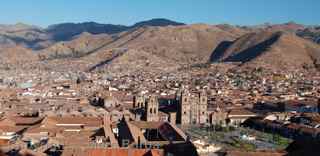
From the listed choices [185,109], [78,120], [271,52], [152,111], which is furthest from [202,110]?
[271,52]

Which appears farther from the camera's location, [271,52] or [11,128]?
[271,52]

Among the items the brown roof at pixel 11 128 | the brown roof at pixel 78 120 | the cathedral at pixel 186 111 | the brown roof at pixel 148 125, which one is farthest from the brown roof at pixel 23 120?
the cathedral at pixel 186 111

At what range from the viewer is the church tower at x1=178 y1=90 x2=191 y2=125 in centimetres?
5216

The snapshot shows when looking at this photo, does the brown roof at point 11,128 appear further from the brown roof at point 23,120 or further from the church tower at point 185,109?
the church tower at point 185,109

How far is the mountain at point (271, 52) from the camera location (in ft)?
438

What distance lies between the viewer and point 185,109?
2063 inches

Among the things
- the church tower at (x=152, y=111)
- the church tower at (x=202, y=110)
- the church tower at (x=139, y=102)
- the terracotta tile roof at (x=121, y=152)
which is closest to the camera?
the terracotta tile roof at (x=121, y=152)

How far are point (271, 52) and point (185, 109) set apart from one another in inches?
3624

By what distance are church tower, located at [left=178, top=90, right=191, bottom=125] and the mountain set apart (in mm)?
77724

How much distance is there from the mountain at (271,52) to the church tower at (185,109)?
255 feet

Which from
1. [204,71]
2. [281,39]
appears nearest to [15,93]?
[204,71]

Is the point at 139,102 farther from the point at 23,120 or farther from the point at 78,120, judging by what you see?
the point at 23,120

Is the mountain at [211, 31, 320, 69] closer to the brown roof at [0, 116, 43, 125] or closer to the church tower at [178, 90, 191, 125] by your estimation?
the church tower at [178, 90, 191, 125]

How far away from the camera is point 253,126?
170ft
